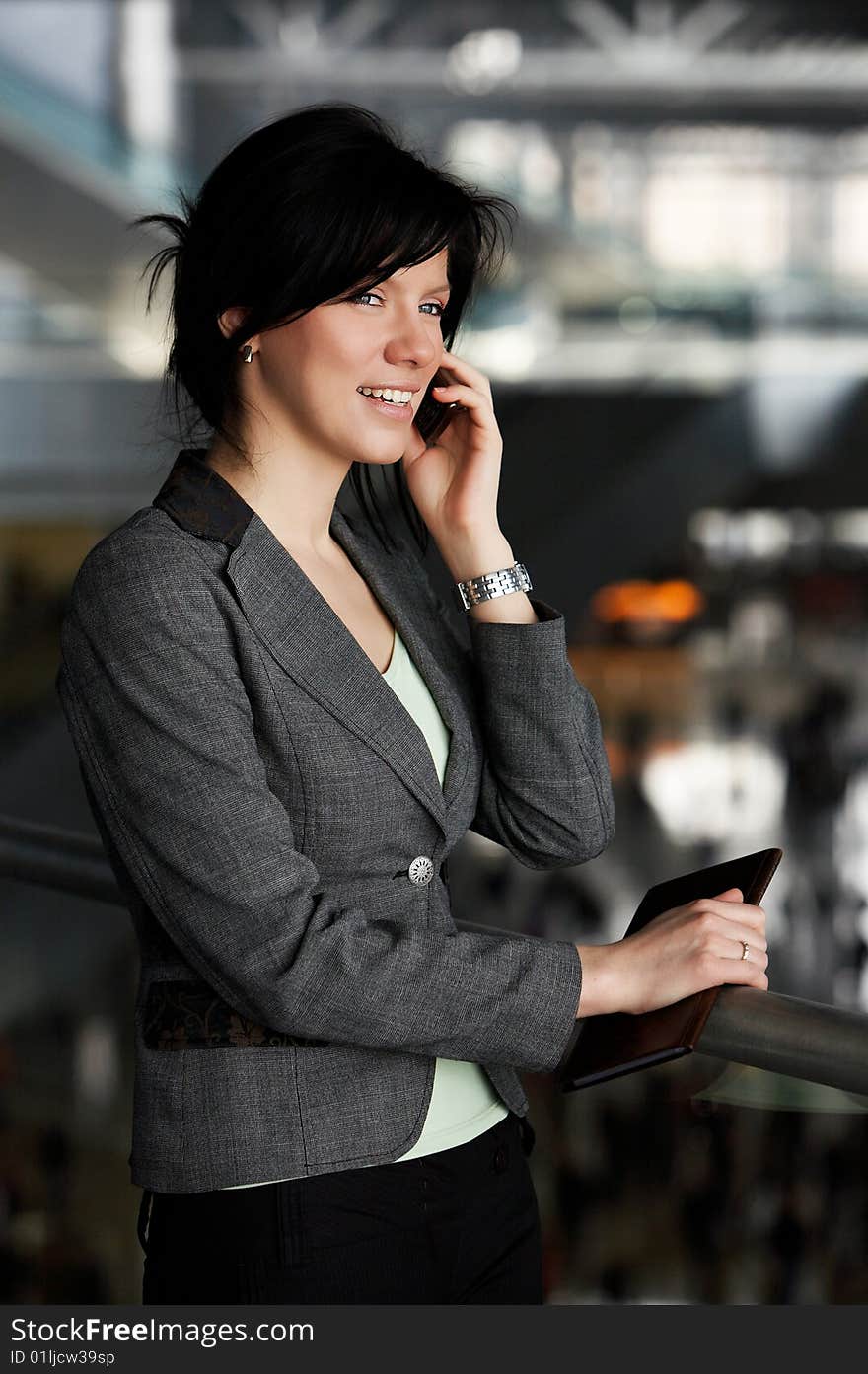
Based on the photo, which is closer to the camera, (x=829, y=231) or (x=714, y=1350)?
(x=714, y=1350)

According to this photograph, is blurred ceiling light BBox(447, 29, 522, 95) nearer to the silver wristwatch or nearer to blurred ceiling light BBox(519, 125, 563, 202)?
blurred ceiling light BBox(519, 125, 563, 202)

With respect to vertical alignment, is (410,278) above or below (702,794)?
above

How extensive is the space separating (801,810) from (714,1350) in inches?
465

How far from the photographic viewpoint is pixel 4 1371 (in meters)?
1.14

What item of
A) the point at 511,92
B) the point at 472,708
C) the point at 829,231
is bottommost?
the point at 472,708

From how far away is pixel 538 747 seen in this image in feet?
4.19

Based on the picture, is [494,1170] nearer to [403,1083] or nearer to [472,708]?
[403,1083]

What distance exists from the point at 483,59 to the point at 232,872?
722 inches

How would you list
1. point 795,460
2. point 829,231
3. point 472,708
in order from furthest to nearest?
point 829,231
point 795,460
point 472,708

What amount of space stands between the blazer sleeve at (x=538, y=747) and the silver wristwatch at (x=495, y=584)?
0.02 m

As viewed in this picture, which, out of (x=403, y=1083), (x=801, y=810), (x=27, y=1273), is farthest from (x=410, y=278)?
(x=801, y=810)

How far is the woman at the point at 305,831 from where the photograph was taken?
102 cm

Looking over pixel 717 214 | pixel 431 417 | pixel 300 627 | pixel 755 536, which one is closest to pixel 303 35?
pixel 717 214

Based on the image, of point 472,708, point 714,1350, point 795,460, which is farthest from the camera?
point 795,460
